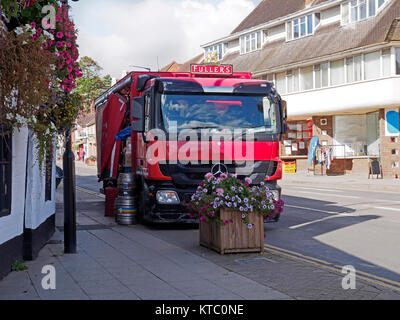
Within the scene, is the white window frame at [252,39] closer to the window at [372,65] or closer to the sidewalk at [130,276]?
the window at [372,65]

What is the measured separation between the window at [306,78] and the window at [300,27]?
3.40 m

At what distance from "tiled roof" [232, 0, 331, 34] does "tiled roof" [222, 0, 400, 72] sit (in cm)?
271

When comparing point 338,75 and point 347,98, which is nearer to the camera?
point 347,98

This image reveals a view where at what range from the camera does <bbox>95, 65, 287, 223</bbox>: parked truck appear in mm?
10844

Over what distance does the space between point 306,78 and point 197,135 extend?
27.5 metres

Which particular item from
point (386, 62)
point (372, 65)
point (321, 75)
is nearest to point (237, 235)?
point (386, 62)

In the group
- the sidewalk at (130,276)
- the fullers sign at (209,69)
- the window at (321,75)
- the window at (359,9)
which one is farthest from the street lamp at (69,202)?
the window at (359,9)

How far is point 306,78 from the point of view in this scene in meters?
36.8

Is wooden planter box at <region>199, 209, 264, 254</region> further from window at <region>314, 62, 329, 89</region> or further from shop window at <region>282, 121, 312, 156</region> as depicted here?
shop window at <region>282, 121, 312, 156</region>

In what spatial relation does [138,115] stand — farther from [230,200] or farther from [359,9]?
[359,9]

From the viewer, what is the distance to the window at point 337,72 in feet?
111

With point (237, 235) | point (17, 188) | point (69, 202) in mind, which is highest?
point (17, 188)

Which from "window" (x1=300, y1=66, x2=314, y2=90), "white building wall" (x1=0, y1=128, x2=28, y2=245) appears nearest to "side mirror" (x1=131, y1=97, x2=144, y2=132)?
"white building wall" (x1=0, y1=128, x2=28, y2=245)
